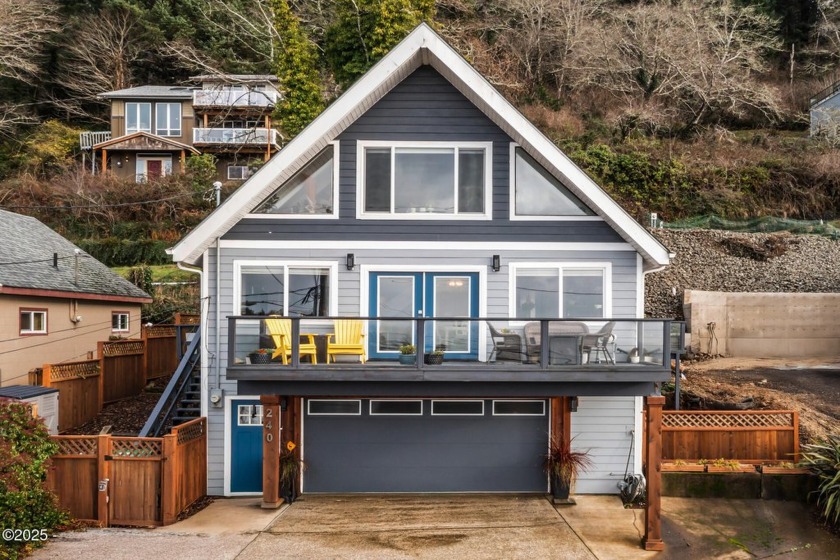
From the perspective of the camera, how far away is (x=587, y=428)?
1097 centimetres

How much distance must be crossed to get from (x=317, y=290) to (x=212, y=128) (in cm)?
2391

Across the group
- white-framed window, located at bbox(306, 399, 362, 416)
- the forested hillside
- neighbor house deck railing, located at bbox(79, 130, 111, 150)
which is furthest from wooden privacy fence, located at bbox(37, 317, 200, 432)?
neighbor house deck railing, located at bbox(79, 130, 111, 150)

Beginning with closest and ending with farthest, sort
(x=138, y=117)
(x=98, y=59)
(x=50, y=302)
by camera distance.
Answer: (x=50, y=302) < (x=138, y=117) < (x=98, y=59)

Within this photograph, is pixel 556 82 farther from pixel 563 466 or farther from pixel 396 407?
pixel 563 466

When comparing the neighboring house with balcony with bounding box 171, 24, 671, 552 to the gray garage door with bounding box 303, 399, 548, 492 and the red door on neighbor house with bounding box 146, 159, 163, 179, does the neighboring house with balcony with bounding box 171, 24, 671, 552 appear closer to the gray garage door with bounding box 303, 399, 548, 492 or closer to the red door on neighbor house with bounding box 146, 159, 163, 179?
the gray garage door with bounding box 303, 399, 548, 492

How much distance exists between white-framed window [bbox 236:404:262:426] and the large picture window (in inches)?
71.2

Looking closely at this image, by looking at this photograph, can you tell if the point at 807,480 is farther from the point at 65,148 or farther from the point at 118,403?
the point at 65,148

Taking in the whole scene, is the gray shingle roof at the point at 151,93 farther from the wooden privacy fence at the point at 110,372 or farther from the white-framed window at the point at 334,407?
the white-framed window at the point at 334,407

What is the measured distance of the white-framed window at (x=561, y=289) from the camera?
10.7 meters

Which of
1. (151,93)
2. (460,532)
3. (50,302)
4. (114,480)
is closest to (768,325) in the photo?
(460,532)

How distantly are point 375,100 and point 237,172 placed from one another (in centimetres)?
2341

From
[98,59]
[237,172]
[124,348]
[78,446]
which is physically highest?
[98,59]

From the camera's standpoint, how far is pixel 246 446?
10.9 metres

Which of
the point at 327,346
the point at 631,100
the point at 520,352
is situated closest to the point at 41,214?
the point at 327,346
